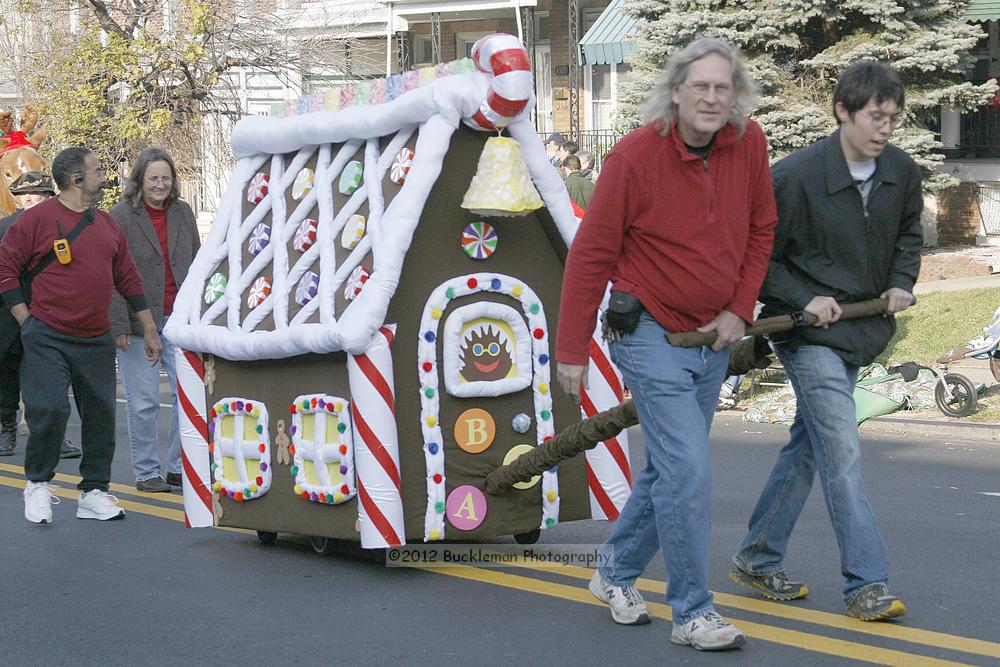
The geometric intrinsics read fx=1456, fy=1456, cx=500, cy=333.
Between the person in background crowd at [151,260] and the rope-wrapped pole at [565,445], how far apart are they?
11.0 feet

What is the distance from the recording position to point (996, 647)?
496 cm

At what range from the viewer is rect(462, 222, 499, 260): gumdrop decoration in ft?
19.6

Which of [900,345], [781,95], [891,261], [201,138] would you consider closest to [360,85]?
[891,261]

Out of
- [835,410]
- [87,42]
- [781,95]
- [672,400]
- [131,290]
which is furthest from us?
[87,42]

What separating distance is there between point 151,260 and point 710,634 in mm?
4970

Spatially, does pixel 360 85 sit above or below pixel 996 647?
above

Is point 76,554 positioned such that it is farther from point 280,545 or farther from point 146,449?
point 146,449

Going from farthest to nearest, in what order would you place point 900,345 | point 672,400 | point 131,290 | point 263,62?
point 263,62, point 900,345, point 131,290, point 672,400

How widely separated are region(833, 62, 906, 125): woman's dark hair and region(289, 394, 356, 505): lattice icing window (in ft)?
7.56

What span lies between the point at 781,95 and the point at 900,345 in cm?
532

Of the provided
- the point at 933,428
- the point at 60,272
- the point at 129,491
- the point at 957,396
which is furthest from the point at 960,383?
the point at 60,272

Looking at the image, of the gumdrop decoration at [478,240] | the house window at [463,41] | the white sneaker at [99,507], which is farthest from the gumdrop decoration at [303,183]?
the house window at [463,41]

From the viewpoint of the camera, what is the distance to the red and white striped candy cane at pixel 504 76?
571 cm

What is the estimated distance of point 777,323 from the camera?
5.15 m
